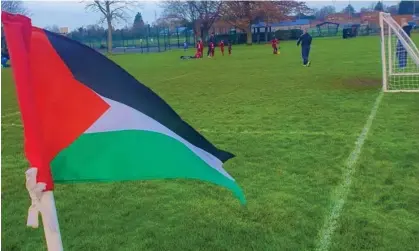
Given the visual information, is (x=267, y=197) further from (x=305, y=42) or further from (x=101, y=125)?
(x=305, y=42)

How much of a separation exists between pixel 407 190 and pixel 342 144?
222 centimetres

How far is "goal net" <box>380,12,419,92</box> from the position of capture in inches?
489

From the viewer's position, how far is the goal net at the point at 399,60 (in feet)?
40.7

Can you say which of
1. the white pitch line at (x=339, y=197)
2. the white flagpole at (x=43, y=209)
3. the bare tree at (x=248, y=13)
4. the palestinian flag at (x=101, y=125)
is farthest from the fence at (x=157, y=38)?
the white flagpole at (x=43, y=209)

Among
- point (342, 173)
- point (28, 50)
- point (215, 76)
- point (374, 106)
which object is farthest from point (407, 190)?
point (215, 76)

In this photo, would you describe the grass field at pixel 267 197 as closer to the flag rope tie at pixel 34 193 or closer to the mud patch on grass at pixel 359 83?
the flag rope tie at pixel 34 193

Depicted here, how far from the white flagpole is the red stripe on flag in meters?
0.06

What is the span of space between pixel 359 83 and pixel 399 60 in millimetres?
1962

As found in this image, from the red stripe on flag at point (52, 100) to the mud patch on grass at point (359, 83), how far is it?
39.6 ft

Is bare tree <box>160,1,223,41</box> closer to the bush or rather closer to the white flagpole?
the bush

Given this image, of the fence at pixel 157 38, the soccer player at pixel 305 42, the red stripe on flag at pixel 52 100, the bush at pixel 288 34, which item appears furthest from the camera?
the bush at pixel 288 34

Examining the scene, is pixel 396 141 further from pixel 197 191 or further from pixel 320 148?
pixel 197 191

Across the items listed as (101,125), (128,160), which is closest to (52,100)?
(101,125)

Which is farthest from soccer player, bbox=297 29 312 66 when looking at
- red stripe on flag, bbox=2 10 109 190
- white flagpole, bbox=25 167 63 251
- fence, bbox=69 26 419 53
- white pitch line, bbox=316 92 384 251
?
fence, bbox=69 26 419 53
